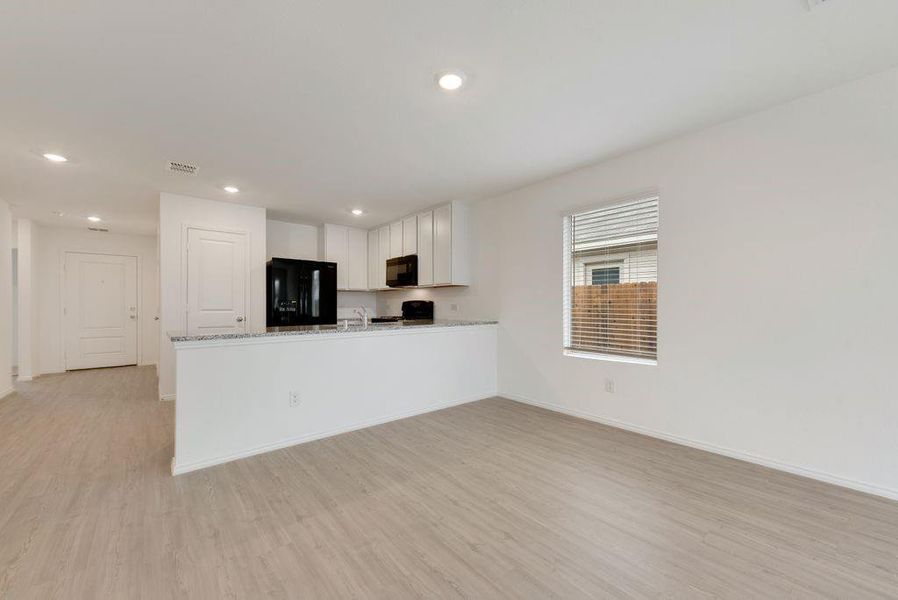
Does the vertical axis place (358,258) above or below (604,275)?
above

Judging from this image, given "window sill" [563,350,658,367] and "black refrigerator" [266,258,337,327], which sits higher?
"black refrigerator" [266,258,337,327]

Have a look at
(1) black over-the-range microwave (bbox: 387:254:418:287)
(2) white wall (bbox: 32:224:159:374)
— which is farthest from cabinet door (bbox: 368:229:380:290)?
(2) white wall (bbox: 32:224:159:374)

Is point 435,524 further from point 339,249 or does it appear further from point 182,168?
point 339,249

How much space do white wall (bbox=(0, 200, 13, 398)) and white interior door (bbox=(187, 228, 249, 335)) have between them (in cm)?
238

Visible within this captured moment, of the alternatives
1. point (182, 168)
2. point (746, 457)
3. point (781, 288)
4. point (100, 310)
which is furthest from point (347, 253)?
point (746, 457)

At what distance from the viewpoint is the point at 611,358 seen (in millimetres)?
3529

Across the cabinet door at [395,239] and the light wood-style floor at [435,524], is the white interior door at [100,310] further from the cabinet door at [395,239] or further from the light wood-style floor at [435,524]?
the cabinet door at [395,239]

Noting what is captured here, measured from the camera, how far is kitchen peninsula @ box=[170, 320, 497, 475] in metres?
2.69

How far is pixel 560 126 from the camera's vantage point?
275 cm

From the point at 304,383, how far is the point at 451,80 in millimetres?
2533

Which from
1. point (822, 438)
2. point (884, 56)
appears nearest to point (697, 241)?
point (884, 56)

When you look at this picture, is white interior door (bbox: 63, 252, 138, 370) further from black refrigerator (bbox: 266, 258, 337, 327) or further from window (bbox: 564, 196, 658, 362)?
window (bbox: 564, 196, 658, 362)

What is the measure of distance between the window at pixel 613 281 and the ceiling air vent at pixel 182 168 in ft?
11.8

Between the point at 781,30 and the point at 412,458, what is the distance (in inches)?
128
